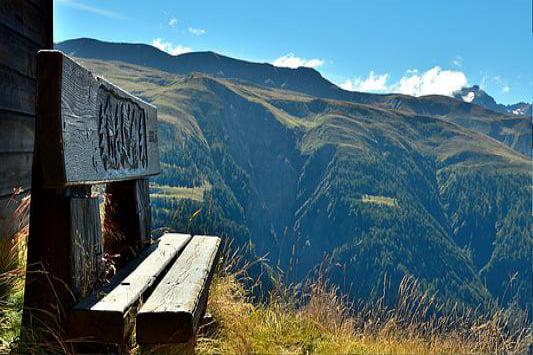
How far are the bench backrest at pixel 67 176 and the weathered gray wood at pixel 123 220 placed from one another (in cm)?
98

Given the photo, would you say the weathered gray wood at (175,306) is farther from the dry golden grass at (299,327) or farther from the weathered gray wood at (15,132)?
the weathered gray wood at (15,132)

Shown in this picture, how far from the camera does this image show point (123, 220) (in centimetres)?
496

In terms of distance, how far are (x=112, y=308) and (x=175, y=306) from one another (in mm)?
316

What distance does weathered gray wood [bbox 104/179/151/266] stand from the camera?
489 centimetres

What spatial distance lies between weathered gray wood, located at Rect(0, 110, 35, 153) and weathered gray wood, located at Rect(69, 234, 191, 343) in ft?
8.53

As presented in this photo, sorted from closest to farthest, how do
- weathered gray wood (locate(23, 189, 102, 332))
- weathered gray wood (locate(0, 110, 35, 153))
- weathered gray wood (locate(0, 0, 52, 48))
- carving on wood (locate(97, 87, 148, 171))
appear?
1. weathered gray wood (locate(23, 189, 102, 332))
2. carving on wood (locate(97, 87, 148, 171))
3. weathered gray wood (locate(0, 110, 35, 153))
4. weathered gray wood (locate(0, 0, 52, 48))

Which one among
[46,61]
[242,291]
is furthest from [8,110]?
[46,61]

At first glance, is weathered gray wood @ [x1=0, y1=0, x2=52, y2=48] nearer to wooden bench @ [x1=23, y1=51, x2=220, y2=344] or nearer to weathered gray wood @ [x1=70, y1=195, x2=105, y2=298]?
wooden bench @ [x1=23, y1=51, x2=220, y2=344]

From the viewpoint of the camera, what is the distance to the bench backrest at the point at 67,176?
2.83 metres

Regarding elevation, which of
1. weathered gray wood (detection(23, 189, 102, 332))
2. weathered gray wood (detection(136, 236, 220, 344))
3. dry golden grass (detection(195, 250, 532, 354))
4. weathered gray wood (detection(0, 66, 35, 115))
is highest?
weathered gray wood (detection(0, 66, 35, 115))

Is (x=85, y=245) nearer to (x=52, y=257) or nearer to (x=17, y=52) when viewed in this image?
(x=52, y=257)

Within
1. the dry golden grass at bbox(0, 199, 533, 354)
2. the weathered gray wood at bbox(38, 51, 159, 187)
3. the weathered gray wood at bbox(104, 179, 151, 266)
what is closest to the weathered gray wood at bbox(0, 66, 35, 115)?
the dry golden grass at bbox(0, 199, 533, 354)

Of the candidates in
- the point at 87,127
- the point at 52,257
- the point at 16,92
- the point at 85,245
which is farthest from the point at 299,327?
the point at 16,92

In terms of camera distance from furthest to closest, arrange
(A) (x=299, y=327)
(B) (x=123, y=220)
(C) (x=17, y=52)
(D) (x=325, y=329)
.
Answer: (C) (x=17, y=52), (B) (x=123, y=220), (D) (x=325, y=329), (A) (x=299, y=327)
